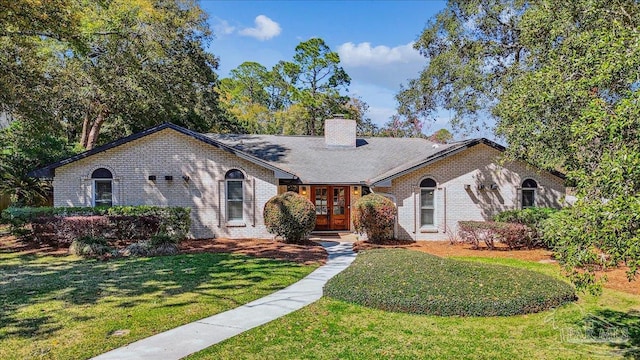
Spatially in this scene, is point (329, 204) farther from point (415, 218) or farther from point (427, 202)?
point (427, 202)

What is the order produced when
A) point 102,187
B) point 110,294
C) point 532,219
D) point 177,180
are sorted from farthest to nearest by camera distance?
point 177,180 < point 102,187 < point 532,219 < point 110,294

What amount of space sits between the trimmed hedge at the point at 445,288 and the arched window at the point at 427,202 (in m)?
7.62

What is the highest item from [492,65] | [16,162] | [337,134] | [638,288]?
[492,65]

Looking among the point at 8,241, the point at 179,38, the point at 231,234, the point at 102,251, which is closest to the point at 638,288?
the point at 231,234

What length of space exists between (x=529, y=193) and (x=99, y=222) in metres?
17.3

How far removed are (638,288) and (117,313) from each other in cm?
1102

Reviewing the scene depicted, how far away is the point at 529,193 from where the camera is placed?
16828 mm

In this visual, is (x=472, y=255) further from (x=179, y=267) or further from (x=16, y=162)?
(x=16, y=162)

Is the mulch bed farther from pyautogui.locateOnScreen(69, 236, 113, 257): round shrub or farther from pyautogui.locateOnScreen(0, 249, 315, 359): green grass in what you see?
pyautogui.locateOnScreen(0, 249, 315, 359): green grass

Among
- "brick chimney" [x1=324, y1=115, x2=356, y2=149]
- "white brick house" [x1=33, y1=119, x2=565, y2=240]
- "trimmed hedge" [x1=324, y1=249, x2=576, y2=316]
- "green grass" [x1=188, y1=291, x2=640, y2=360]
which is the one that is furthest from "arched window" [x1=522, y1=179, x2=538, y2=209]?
"green grass" [x1=188, y1=291, x2=640, y2=360]

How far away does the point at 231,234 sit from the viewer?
16.0 metres

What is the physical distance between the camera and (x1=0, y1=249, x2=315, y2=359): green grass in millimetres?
5555

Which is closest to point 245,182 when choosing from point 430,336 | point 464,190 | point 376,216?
point 376,216

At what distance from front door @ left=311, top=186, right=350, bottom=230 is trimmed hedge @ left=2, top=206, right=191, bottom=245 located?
240 inches
